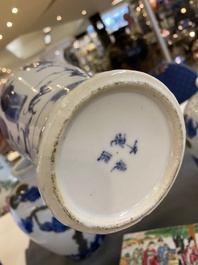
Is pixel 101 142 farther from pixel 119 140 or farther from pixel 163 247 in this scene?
pixel 163 247

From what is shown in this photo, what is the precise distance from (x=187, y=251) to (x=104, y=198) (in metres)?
0.18

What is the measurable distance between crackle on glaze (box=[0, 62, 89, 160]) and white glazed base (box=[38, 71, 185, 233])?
30 millimetres

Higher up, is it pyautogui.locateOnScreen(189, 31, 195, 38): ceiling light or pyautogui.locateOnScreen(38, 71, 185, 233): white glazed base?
pyautogui.locateOnScreen(38, 71, 185, 233): white glazed base

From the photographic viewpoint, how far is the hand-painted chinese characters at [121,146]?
0.32 m

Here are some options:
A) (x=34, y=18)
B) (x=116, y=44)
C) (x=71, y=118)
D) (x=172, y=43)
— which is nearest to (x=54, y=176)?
(x=71, y=118)

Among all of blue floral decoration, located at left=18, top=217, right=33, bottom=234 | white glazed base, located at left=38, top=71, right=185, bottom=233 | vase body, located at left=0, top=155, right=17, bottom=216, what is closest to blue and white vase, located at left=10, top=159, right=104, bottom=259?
blue floral decoration, located at left=18, top=217, right=33, bottom=234

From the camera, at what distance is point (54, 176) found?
0.29 meters

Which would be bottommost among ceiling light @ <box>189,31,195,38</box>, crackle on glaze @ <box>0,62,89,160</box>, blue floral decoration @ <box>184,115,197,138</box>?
ceiling light @ <box>189,31,195,38</box>

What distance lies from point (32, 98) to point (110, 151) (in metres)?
0.10

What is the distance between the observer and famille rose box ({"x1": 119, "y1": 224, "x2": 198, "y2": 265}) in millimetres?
444

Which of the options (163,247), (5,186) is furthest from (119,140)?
(5,186)

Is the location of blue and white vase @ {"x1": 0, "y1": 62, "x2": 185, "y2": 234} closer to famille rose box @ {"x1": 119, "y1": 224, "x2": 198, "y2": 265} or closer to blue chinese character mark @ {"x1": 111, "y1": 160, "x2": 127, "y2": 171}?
blue chinese character mark @ {"x1": 111, "y1": 160, "x2": 127, "y2": 171}

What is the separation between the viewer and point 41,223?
0.57 m

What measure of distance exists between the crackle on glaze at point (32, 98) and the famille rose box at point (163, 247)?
214mm
